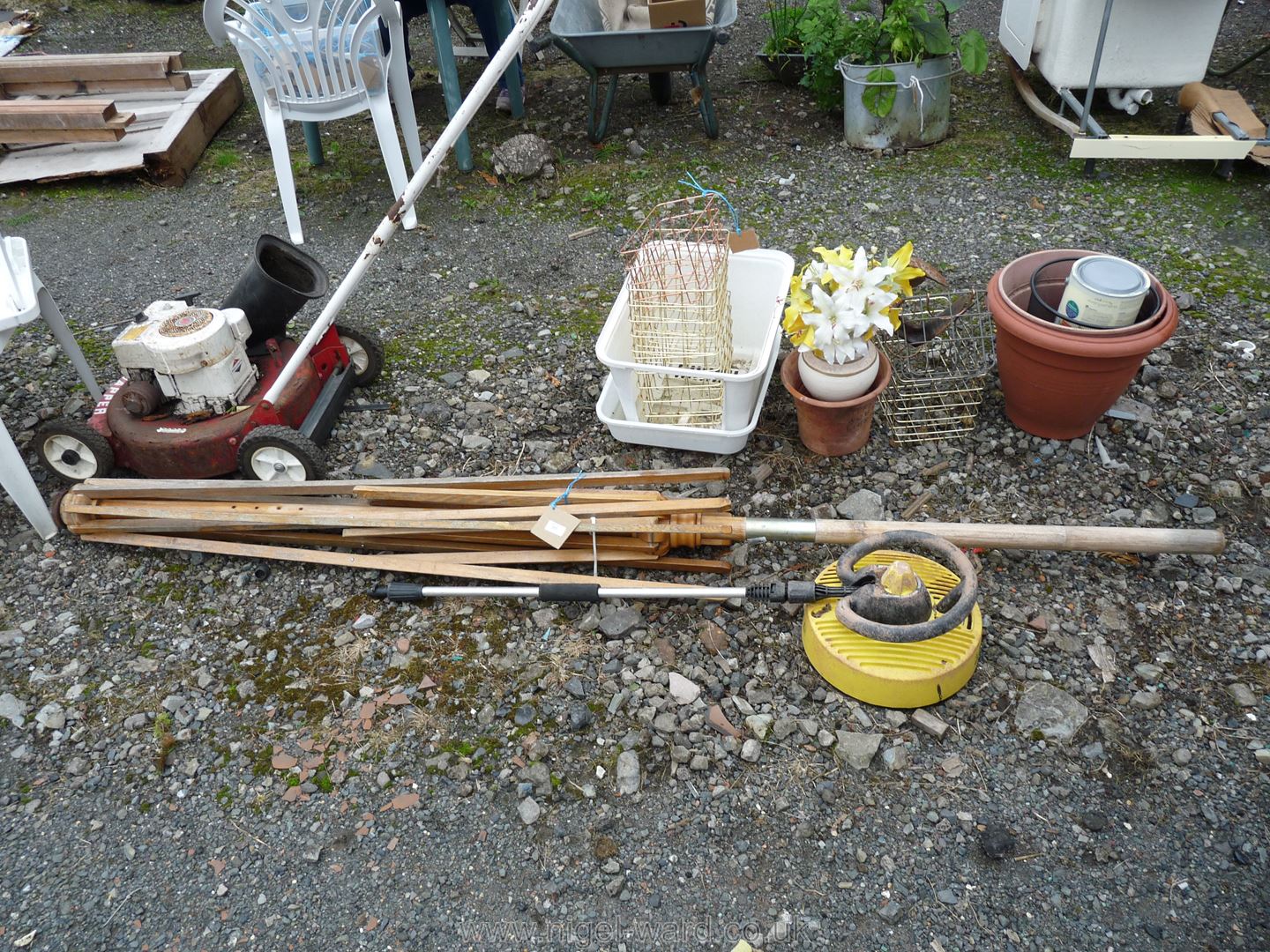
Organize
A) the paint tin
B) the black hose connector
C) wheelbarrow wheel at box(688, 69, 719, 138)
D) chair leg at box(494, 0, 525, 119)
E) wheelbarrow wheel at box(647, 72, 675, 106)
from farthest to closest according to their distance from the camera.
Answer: wheelbarrow wheel at box(647, 72, 675, 106) → chair leg at box(494, 0, 525, 119) → wheelbarrow wheel at box(688, 69, 719, 138) → the paint tin → the black hose connector

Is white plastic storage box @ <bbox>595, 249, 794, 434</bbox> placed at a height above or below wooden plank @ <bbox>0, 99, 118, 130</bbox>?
→ below

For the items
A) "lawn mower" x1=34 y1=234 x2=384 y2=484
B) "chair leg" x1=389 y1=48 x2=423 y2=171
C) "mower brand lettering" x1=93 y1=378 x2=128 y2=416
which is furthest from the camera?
"chair leg" x1=389 y1=48 x2=423 y2=171

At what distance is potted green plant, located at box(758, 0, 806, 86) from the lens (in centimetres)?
616

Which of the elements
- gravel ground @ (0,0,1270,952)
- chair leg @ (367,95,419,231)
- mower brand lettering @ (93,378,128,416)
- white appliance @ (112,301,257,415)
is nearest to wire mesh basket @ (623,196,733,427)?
gravel ground @ (0,0,1270,952)

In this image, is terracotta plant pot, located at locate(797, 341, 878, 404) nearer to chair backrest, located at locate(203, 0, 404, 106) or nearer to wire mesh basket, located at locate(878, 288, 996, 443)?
wire mesh basket, located at locate(878, 288, 996, 443)

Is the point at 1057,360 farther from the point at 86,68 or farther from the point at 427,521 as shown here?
the point at 86,68

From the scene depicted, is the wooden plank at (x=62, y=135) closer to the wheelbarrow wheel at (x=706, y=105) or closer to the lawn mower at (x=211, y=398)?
the lawn mower at (x=211, y=398)

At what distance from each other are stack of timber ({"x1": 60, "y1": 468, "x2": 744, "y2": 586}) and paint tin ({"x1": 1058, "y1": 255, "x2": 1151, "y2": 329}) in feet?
4.67

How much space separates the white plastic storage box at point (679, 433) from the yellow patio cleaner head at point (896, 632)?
86cm

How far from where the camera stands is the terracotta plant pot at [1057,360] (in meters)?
3.12

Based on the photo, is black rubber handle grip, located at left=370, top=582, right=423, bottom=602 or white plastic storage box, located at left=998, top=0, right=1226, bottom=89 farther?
white plastic storage box, located at left=998, top=0, right=1226, bottom=89

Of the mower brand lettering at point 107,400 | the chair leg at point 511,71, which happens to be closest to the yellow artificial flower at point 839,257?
the mower brand lettering at point 107,400

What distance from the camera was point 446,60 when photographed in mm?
5324

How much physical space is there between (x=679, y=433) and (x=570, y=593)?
2.91 ft
